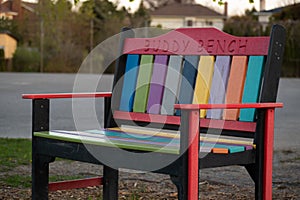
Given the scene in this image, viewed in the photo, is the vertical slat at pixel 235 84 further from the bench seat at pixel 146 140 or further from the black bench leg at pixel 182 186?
the black bench leg at pixel 182 186

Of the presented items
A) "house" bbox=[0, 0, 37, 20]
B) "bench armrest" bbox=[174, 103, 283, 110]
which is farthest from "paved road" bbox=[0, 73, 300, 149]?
"house" bbox=[0, 0, 37, 20]

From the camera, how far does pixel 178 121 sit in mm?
4777

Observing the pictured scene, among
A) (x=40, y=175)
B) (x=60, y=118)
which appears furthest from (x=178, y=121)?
(x=60, y=118)

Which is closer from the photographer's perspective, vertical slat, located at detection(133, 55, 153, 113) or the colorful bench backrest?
the colorful bench backrest

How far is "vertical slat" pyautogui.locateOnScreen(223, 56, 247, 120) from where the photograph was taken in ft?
14.8

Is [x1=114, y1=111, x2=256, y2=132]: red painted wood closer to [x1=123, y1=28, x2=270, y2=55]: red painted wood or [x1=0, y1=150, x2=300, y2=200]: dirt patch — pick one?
[x1=123, y1=28, x2=270, y2=55]: red painted wood

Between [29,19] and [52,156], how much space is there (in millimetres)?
31963

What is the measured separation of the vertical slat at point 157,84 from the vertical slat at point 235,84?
57 centimetres

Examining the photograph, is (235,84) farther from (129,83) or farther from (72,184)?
(72,184)

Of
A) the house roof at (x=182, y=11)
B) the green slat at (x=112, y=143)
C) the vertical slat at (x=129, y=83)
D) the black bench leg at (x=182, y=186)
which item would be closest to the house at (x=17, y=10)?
the house roof at (x=182, y=11)

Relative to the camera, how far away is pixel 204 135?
4.64 meters

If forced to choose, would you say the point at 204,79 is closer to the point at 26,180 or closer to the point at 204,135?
the point at 204,135

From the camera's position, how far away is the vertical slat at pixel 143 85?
507 centimetres

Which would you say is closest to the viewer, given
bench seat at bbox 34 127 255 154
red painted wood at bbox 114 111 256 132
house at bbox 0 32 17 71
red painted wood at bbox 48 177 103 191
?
bench seat at bbox 34 127 255 154
